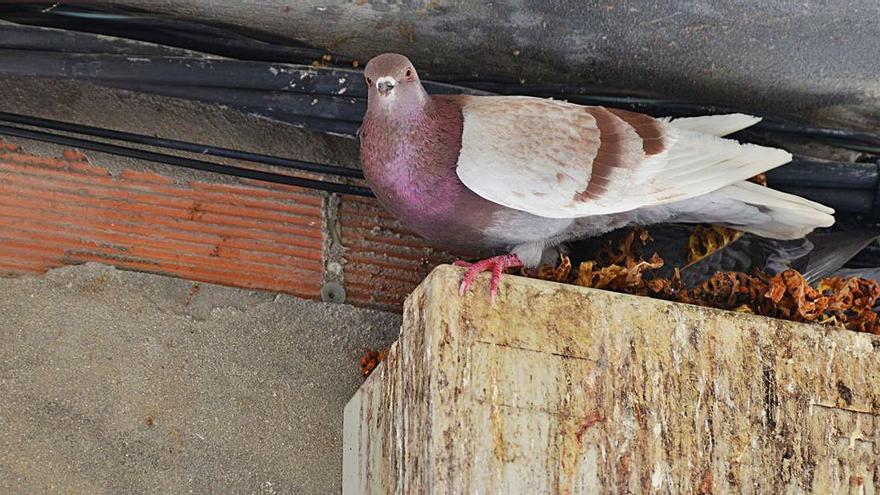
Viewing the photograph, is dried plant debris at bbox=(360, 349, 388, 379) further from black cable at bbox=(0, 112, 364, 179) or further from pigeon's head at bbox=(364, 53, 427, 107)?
pigeon's head at bbox=(364, 53, 427, 107)

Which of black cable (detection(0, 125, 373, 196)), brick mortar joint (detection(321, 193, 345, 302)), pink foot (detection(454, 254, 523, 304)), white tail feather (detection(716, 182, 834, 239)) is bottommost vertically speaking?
pink foot (detection(454, 254, 523, 304))

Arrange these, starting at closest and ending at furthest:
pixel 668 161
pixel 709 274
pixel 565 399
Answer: pixel 565 399
pixel 668 161
pixel 709 274

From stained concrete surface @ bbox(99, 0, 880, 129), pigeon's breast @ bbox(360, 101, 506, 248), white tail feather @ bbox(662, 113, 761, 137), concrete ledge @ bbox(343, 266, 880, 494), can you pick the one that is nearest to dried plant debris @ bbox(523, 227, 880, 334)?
concrete ledge @ bbox(343, 266, 880, 494)

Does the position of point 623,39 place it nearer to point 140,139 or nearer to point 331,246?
point 331,246

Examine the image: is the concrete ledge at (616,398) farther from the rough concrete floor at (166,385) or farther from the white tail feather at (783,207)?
the rough concrete floor at (166,385)

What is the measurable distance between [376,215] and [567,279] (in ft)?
2.22

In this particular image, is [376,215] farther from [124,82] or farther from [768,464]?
[768,464]

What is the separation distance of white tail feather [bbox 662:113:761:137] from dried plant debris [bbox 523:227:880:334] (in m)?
0.35

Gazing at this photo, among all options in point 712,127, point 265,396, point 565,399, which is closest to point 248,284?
point 265,396

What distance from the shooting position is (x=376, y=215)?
2453 mm

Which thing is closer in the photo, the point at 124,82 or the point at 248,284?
the point at 124,82

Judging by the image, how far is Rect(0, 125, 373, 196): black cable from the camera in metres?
2.19

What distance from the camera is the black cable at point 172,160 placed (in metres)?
2.19

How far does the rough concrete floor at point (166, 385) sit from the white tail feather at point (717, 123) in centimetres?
94
